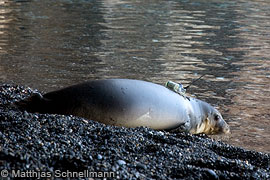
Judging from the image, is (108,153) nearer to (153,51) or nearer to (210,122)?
(210,122)

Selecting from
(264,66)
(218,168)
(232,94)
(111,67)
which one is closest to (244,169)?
(218,168)

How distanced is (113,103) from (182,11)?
1236cm

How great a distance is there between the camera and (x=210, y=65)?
8.22m

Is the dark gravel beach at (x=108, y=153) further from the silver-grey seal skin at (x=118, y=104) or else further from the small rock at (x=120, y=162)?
the silver-grey seal skin at (x=118, y=104)

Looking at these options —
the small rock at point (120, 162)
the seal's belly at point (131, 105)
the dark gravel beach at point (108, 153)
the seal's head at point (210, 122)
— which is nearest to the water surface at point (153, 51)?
the seal's head at point (210, 122)

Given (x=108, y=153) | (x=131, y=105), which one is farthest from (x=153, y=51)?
(x=108, y=153)

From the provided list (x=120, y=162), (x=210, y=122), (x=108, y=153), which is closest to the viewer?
(x=120, y=162)

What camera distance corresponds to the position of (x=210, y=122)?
5.07m

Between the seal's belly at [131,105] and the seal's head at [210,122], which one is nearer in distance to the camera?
the seal's belly at [131,105]

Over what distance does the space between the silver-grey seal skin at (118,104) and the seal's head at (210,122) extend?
295 mm

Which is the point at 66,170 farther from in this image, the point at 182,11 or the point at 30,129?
the point at 182,11

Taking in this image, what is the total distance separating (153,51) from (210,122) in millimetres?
4230

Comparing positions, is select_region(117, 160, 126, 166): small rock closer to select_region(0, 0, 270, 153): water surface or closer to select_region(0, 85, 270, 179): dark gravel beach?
select_region(0, 85, 270, 179): dark gravel beach

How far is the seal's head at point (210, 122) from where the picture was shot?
16.5ft
